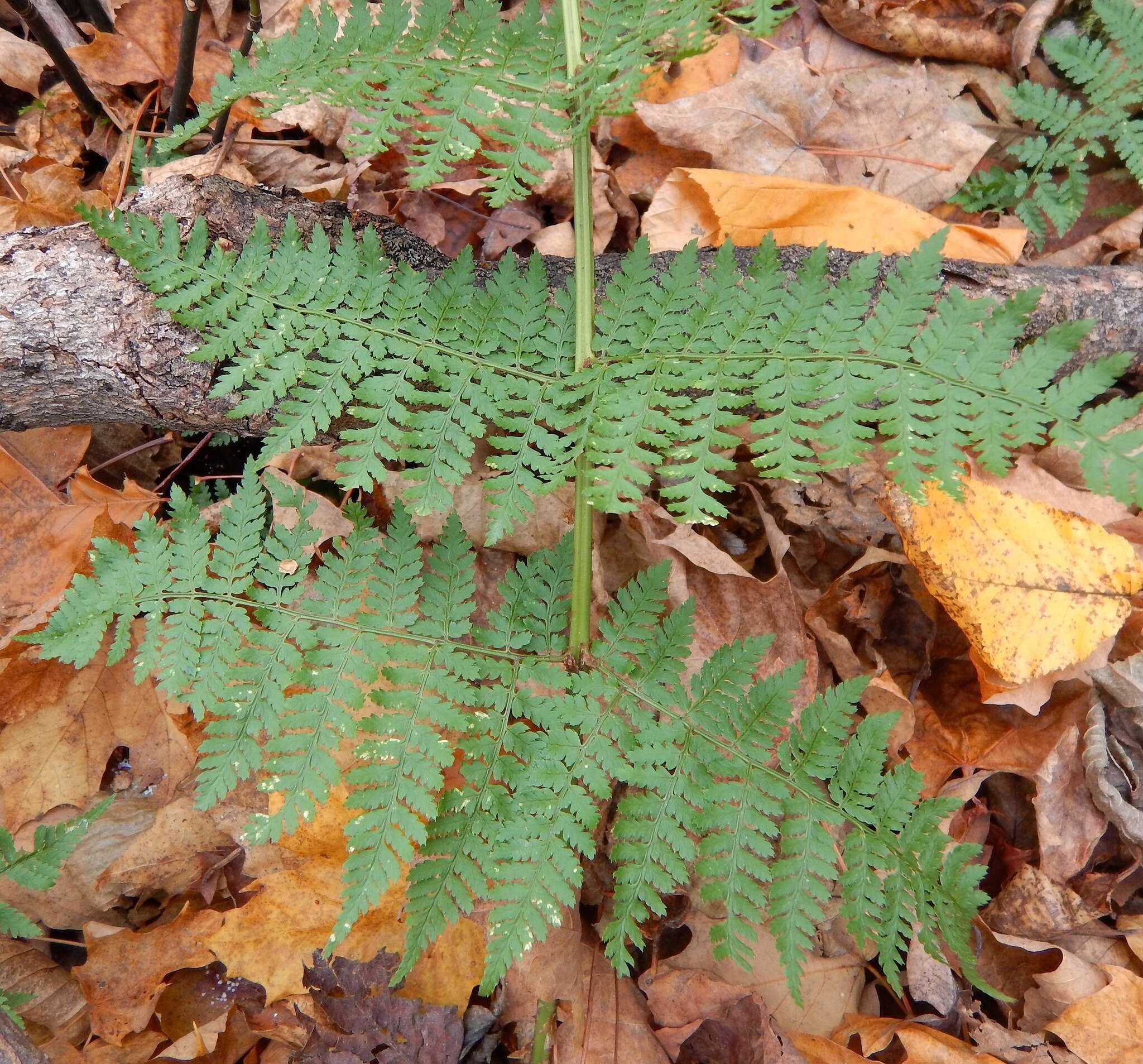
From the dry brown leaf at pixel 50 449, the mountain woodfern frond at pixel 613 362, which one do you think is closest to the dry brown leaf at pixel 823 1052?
the mountain woodfern frond at pixel 613 362

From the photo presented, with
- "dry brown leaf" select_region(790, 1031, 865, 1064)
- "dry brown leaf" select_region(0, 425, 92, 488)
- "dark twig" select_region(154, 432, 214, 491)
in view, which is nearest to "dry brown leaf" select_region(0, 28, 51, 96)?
"dry brown leaf" select_region(0, 425, 92, 488)

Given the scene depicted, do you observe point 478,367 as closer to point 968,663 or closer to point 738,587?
point 738,587

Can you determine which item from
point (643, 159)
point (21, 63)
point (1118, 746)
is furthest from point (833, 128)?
point (21, 63)

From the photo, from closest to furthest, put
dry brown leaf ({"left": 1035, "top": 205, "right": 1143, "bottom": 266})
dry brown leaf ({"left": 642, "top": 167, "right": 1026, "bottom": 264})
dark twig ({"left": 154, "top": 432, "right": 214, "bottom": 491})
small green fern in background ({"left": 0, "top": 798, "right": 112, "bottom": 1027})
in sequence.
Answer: small green fern in background ({"left": 0, "top": 798, "right": 112, "bottom": 1027})
dark twig ({"left": 154, "top": 432, "right": 214, "bottom": 491})
dry brown leaf ({"left": 642, "top": 167, "right": 1026, "bottom": 264})
dry brown leaf ({"left": 1035, "top": 205, "right": 1143, "bottom": 266})

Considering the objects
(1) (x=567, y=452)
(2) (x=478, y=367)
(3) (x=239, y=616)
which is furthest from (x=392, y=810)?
(2) (x=478, y=367)

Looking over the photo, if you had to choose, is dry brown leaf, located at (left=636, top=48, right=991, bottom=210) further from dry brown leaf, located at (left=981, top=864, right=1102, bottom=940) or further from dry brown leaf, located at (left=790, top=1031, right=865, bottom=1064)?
dry brown leaf, located at (left=790, top=1031, right=865, bottom=1064)

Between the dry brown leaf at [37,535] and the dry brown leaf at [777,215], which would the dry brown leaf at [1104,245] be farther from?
the dry brown leaf at [37,535]

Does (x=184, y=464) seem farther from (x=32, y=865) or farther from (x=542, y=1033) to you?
(x=542, y=1033)
